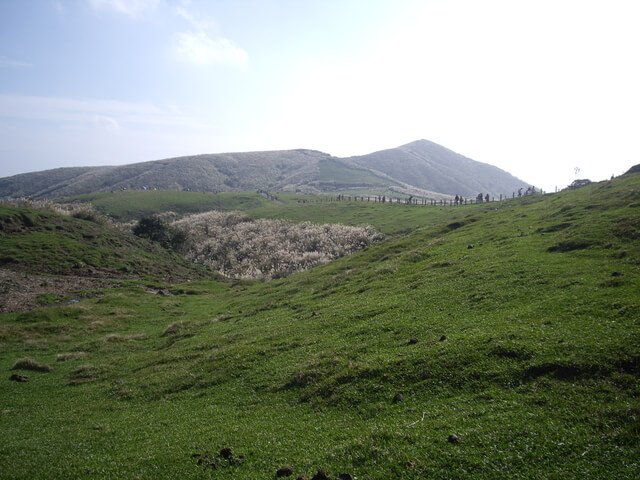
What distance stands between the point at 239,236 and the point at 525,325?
78009mm

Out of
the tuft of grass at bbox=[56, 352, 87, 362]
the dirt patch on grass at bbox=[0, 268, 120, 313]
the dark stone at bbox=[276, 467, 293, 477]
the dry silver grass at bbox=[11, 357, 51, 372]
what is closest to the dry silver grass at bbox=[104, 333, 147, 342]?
the tuft of grass at bbox=[56, 352, 87, 362]

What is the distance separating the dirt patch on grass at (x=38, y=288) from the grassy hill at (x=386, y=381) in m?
6.99

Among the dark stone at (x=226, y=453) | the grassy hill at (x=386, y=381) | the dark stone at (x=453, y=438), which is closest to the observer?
the grassy hill at (x=386, y=381)

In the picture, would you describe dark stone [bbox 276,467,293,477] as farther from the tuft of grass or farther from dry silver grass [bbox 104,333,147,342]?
dry silver grass [bbox 104,333,147,342]

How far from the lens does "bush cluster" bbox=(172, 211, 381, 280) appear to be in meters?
66.4

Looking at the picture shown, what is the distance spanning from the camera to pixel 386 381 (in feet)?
45.1

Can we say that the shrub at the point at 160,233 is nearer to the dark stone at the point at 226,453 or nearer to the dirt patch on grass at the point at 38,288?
the dirt patch on grass at the point at 38,288

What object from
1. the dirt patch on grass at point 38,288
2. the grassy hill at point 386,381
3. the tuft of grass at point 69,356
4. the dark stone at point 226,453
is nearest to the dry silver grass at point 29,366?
the grassy hill at point 386,381

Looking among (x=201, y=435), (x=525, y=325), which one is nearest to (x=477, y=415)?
(x=525, y=325)

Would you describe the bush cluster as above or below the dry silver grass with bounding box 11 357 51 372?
above

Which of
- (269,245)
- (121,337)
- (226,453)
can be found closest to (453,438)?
(226,453)

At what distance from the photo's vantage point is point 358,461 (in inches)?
390

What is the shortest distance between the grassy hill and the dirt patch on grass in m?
6.99

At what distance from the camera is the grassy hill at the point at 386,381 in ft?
31.7
